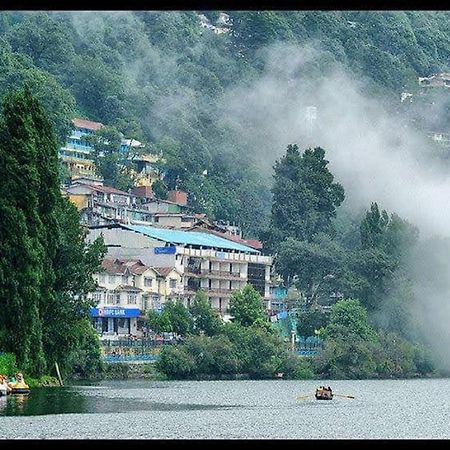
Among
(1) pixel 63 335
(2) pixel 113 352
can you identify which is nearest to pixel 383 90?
(2) pixel 113 352

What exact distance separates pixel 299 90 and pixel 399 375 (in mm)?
79214

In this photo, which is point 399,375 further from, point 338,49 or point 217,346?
point 338,49

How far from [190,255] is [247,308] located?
921 cm

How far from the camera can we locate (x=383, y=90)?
158125 mm

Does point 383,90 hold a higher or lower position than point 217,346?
higher

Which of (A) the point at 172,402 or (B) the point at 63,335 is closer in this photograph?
(A) the point at 172,402

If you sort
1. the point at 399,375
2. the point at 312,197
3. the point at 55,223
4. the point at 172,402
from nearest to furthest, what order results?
the point at 172,402, the point at 55,223, the point at 399,375, the point at 312,197

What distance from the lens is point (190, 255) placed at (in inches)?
3381

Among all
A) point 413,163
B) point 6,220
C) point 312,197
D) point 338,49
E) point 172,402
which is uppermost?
point 338,49

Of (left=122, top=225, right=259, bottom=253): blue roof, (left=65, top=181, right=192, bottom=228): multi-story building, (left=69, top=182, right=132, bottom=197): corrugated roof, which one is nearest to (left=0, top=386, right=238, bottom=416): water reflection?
(left=122, top=225, right=259, bottom=253): blue roof

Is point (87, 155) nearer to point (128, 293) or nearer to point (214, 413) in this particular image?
point (128, 293)

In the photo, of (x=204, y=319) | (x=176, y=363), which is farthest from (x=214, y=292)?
(x=176, y=363)

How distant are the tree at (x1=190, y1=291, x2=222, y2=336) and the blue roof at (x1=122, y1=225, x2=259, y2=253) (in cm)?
961

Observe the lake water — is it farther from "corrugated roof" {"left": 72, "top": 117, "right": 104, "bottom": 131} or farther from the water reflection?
"corrugated roof" {"left": 72, "top": 117, "right": 104, "bottom": 131}
